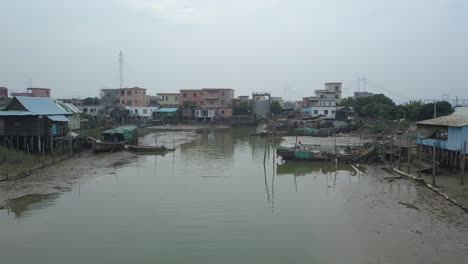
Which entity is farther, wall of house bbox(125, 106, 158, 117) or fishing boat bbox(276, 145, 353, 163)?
wall of house bbox(125, 106, 158, 117)

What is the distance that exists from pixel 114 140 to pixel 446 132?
27073 mm

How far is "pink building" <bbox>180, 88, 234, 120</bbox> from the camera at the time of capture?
67.1m

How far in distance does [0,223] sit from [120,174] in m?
9.71

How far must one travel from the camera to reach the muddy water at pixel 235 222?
11.4m

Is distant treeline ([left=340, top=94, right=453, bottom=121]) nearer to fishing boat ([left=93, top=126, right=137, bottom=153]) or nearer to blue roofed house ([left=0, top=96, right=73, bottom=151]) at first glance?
fishing boat ([left=93, top=126, right=137, bottom=153])

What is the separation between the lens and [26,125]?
1027 inches

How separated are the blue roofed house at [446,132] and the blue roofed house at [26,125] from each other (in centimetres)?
2585

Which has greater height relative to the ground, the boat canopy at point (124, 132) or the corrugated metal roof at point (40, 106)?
the corrugated metal roof at point (40, 106)

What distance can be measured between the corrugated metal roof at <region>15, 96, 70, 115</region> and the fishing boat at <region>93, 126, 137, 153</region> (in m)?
3.98

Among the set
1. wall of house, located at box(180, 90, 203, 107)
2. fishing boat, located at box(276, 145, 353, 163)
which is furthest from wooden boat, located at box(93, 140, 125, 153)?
wall of house, located at box(180, 90, 203, 107)

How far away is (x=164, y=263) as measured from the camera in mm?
10812

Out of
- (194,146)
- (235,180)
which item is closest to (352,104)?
(194,146)

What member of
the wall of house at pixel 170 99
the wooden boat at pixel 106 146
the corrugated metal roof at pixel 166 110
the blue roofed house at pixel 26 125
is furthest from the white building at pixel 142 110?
the blue roofed house at pixel 26 125

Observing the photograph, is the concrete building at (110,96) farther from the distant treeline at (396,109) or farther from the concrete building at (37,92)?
the distant treeline at (396,109)
